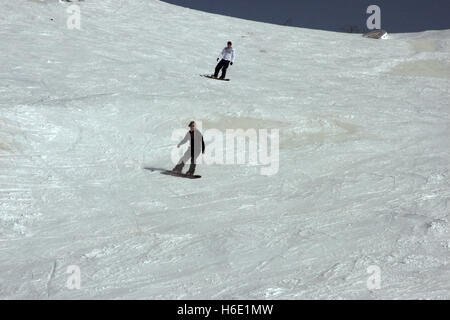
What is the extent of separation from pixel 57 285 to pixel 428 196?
721cm

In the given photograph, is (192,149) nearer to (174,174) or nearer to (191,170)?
(191,170)

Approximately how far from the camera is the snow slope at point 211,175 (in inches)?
308

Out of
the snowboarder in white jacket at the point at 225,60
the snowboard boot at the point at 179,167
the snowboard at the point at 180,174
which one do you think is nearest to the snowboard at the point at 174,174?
the snowboard at the point at 180,174

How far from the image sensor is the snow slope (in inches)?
308

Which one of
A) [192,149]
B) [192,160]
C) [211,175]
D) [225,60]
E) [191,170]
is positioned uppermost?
[225,60]

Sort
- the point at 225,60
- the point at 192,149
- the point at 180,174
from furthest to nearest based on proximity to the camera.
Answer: the point at 225,60 < the point at 192,149 < the point at 180,174

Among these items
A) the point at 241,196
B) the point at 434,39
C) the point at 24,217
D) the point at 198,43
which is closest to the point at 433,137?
the point at 241,196

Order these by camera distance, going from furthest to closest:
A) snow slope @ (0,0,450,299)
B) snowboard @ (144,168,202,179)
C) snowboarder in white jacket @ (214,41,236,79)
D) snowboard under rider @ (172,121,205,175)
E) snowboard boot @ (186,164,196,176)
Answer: snowboarder in white jacket @ (214,41,236,79)
snowboard under rider @ (172,121,205,175)
snowboard boot @ (186,164,196,176)
snowboard @ (144,168,202,179)
snow slope @ (0,0,450,299)

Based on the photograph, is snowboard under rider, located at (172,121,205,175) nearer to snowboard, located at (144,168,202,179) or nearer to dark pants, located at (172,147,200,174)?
dark pants, located at (172,147,200,174)

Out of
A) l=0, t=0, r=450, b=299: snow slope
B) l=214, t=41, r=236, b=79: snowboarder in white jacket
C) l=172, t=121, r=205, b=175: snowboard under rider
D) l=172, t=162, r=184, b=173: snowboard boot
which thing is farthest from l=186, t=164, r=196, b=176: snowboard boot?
l=214, t=41, r=236, b=79: snowboarder in white jacket

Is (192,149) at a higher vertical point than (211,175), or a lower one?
higher

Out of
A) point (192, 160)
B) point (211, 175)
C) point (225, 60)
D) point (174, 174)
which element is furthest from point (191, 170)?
point (225, 60)

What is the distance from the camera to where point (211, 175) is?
12.9 meters

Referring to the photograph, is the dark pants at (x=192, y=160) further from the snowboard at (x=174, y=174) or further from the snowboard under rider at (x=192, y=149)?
the snowboard at (x=174, y=174)
